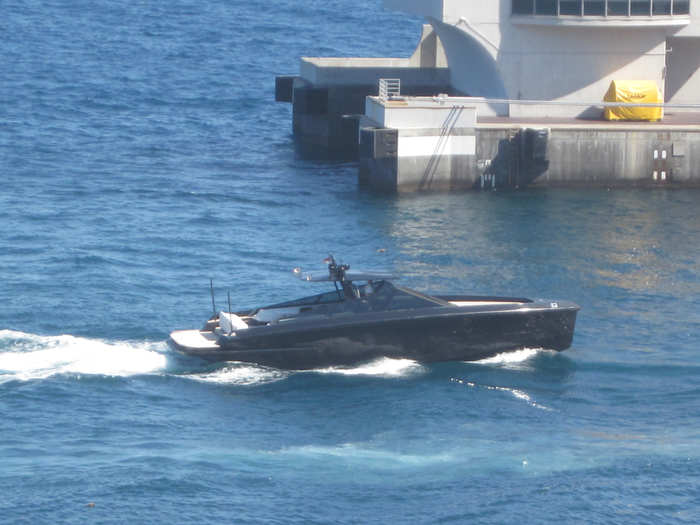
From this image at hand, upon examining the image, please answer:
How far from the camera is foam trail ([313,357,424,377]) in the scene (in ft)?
91.9

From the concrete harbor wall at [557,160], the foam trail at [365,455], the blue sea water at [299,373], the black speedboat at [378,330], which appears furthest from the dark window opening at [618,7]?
the foam trail at [365,455]

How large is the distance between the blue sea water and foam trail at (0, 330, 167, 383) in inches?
3.0

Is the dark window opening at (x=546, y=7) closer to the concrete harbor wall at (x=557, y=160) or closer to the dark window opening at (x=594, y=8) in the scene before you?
the dark window opening at (x=594, y=8)

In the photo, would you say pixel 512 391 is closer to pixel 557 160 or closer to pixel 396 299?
pixel 396 299

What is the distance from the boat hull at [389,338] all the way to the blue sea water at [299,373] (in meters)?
0.39

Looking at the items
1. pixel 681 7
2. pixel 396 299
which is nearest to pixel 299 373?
pixel 396 299

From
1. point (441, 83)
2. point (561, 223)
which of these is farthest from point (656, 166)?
point (441, 83)

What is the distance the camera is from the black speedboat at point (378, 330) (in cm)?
2778

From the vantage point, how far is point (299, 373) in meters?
28.1

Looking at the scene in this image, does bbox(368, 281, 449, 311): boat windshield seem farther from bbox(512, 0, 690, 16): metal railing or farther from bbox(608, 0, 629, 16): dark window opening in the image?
bbox(608, 0, 629, 16): dark window opening

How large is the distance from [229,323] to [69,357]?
385 cm

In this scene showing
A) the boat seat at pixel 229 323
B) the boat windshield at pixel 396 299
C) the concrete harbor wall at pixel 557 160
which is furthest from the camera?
the concrete harbor wall at pixel 557 160

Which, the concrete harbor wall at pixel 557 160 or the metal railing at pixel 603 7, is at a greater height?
the metal railing at pixel 603 7

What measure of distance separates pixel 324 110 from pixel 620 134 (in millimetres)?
16672
